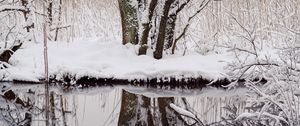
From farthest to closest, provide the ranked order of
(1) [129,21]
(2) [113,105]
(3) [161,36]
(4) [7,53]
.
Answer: (1) [129,21] → (3) [161,36] → (4) [7,53] → (2) [113,105]

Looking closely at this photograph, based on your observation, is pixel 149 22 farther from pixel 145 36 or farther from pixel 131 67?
pixel 131 67

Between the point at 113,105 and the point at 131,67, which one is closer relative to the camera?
the point at 113,105

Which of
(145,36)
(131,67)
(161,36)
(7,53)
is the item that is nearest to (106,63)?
(131,67)

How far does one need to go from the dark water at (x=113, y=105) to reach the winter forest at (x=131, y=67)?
17 mm

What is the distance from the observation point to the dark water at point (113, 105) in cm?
645

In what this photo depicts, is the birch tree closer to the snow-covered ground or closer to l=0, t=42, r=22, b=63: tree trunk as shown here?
the snow-covered ground

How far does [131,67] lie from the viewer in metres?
9.97

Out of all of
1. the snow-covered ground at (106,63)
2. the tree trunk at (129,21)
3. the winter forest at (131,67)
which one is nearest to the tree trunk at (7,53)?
the winter forest at (131,67)

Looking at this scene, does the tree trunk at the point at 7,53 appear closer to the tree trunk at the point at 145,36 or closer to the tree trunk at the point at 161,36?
the tree trunk at the point at 145,36

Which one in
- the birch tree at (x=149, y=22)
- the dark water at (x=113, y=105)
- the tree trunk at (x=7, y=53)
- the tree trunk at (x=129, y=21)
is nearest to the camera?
the dark water at (x=113, y=105)

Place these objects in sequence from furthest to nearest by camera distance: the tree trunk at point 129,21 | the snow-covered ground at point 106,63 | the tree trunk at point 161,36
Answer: the tree trunk at point 129,21 < the tree trunk at point 161,36 < the snow-covered ground at point 106,63

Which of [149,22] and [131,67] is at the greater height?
[149,22]

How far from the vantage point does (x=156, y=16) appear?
10914 mm

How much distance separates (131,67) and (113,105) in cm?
221
